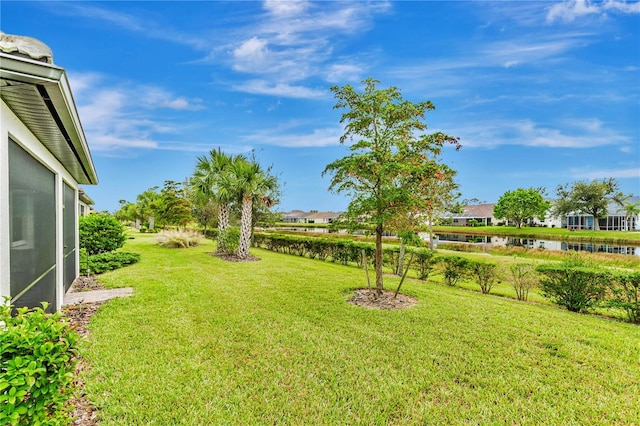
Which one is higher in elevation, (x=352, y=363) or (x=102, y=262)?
(x=102, y=262)

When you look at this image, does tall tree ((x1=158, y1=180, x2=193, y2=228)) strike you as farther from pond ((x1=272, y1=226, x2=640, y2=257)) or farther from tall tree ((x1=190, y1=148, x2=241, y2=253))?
pond ((x1=272, y1=226, x2=640, y2=257))

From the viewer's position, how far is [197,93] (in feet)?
50.3

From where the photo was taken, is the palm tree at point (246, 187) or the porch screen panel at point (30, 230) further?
the palm tree at point (246, 187)

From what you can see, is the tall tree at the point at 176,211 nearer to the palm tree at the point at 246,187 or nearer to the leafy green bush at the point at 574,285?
the palm tree at the point at 246,187

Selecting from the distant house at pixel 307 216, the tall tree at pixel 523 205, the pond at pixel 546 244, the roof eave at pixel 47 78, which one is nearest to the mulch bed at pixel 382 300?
the roof eave at pixel 47 78

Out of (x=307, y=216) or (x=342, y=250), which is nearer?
(x=342, y=250)

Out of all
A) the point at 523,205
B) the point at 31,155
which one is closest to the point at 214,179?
the point at 31,155

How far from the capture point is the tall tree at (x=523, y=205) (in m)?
46.2

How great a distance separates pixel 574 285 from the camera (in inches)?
263

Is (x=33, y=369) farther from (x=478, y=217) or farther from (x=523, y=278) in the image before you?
(x=478, y=217)

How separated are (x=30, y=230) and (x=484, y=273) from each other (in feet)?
32.7

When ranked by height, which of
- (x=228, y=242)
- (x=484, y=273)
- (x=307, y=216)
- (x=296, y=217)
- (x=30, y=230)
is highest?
(x=30, y=230)

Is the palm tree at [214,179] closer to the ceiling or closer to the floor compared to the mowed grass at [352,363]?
closer to the ceiling

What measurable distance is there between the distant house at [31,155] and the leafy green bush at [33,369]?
1280mm
